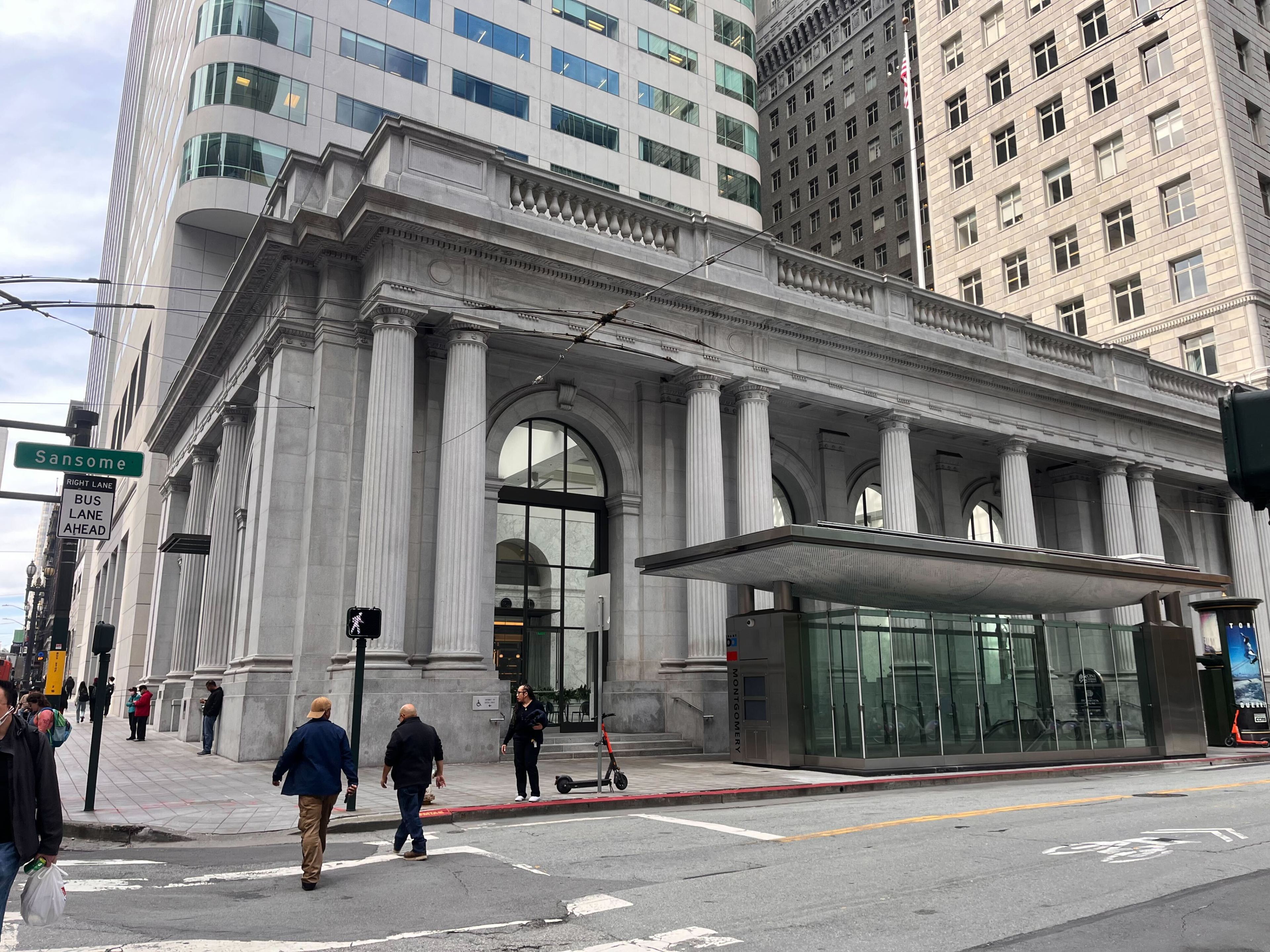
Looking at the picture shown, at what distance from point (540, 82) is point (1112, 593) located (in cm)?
3091

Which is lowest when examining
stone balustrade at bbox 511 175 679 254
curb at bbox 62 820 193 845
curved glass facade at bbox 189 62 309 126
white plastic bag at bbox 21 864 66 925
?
curb at bbox 62 820 193 845

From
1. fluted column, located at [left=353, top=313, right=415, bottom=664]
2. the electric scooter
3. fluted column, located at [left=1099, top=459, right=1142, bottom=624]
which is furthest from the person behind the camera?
fluted column, located at [left=1099, top=459, right=1142, bottom=624]

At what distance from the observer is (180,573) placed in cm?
3186

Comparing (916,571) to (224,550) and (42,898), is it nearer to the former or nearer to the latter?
(42,898)

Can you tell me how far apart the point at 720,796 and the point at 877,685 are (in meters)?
5.16

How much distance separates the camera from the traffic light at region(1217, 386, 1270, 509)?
352 cm

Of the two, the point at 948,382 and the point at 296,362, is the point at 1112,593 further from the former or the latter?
the point at 296,362

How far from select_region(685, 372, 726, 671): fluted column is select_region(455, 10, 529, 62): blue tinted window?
944 inches

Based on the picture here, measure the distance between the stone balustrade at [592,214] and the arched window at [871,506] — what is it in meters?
11.3

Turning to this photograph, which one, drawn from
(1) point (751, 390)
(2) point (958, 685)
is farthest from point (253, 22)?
(2) point (958, 685)

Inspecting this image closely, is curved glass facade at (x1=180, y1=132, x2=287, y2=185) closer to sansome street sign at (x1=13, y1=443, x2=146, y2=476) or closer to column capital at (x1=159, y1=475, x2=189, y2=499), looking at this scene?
column capital at (x1=159, y1=475, x2=189, y2=499)

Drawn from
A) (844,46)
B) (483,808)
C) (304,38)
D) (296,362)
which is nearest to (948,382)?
(296,362)

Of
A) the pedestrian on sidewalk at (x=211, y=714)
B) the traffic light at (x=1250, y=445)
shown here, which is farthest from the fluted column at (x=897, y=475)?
the traffic light at (x=1250, y=445)

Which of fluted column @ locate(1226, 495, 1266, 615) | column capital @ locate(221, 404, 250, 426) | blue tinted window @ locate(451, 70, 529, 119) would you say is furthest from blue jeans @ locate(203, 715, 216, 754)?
fluted column @ locate(1226, 495, 1266, 615)
